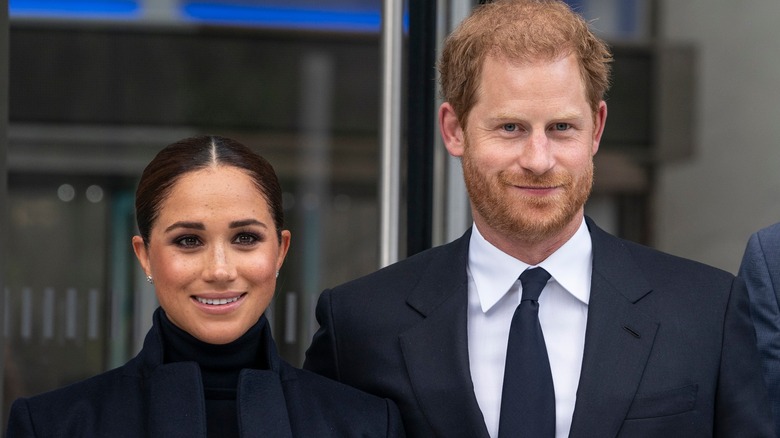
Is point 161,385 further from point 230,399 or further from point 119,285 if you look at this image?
point 119,285

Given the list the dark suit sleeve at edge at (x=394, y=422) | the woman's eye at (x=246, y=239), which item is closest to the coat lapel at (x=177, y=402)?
the woman's eye at (x=246, y=239)

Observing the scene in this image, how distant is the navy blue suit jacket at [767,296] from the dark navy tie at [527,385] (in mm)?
527

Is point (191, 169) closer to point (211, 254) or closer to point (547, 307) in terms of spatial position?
point (211, 254)

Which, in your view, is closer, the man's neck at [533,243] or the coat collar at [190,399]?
the coat collar at [190,399]

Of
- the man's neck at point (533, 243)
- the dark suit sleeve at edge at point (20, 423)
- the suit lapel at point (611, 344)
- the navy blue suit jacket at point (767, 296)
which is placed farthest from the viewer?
the navy blue suit jacket at point (767, 296)

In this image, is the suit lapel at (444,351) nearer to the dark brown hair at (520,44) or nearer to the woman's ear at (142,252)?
the dark brown hair at (520,44)

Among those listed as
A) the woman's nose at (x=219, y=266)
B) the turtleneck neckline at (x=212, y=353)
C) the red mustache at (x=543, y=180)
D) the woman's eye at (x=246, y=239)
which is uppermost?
the red mustache at (x=543, y=180)

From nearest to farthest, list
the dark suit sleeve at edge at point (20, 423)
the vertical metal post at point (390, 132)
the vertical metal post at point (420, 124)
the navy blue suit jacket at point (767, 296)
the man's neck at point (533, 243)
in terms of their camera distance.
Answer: the dark suit sleeve at edge at point (20, 423) → the man's neck at point (533, 243) → the navy blue suit jacket at point (767, 296) → the vertical metal post at point (420, 124) → the vertical metal post at point (390, 132)

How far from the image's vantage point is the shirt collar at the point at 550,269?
97.1 inches

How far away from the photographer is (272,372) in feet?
7.78

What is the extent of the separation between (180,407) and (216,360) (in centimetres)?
12

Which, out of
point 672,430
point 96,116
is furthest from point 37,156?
point 672,430

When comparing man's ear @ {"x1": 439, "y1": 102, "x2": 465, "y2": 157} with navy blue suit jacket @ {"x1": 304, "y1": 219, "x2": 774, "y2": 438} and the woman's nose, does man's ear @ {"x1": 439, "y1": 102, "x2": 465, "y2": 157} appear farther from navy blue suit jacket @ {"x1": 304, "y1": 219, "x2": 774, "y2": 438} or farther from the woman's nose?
the woman's nose

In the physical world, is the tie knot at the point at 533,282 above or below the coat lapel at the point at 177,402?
above
